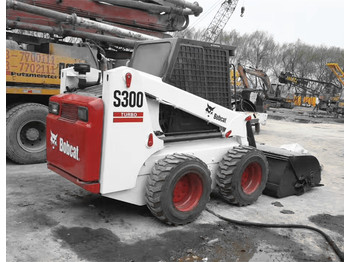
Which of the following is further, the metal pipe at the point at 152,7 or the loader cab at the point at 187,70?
the metal pipe at the point at 152,7

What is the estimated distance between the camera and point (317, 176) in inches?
224

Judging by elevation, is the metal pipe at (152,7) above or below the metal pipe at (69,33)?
above

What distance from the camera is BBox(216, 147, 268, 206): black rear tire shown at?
446 cm

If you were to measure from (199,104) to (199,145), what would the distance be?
545mm

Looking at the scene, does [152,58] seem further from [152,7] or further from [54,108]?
[152,7]

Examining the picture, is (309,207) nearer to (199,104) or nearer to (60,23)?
(199,104)

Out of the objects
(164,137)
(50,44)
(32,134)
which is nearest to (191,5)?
(50,44)

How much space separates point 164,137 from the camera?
4.11m

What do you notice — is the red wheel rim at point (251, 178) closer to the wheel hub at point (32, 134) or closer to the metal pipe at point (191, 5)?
the wheel hub at point (32, 134)

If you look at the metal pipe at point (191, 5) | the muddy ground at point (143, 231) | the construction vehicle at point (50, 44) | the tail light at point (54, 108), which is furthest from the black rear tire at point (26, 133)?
the metal pipe at point (191, 5)

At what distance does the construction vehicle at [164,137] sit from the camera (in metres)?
3.53

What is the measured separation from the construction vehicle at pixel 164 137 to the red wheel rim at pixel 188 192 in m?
0.01

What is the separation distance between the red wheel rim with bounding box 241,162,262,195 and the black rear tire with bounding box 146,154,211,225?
35.6 inches

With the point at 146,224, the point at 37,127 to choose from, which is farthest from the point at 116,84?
the point at 37,127
